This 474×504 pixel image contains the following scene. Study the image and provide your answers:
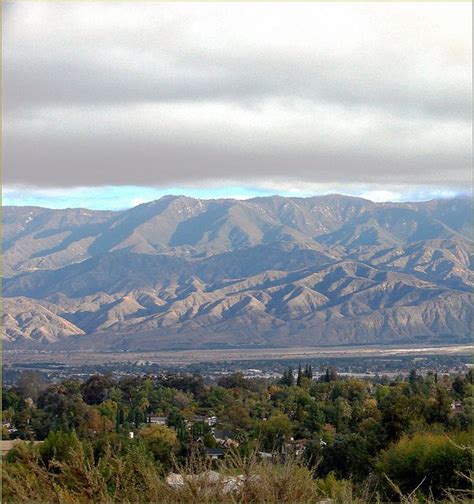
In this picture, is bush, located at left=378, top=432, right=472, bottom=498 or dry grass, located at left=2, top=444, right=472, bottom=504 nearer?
dry grass, located at left=2, top=444, right=472, bottom=504

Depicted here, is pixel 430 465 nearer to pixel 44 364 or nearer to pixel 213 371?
pixel 213 371

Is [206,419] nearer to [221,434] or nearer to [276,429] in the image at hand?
[221,434]

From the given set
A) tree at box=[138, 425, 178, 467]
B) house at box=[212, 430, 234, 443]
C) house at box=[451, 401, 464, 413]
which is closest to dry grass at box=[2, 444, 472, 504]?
tree at box=[138, 425, 178, 467]

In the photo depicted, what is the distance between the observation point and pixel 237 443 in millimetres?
36906

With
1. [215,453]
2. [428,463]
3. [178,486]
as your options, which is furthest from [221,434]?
[178,486]

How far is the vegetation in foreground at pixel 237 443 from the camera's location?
1247 cm

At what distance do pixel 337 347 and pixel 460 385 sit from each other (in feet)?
431

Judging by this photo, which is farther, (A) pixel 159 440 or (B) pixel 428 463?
(A) pixel 159 440

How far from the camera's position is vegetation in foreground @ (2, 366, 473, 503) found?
12469mm

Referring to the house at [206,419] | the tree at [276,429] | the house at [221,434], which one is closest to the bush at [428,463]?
the tree at [276,429]

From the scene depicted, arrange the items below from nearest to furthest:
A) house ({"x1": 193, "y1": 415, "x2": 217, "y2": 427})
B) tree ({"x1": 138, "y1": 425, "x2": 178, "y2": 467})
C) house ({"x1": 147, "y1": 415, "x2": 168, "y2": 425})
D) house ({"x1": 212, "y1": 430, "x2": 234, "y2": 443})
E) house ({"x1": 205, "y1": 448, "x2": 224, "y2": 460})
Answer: house ({"x1": 205, "y1": 448, "x2": 224, "y2": 460}), tree ({"x1": 138, "y1": 425, "x2": 178, "y2": 467}), house ({"x1": 212, "y1": 430, "x2": 234, "y2": 443}), house ({"x1": 193, "y1": 415, "x2": 217, "y2": 427}), house ({"x1": 147, "y1": 415, "x2": 168, "y2": 425})

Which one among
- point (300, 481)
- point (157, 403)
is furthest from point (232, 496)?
point (157, 403)

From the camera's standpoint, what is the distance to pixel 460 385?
183ft

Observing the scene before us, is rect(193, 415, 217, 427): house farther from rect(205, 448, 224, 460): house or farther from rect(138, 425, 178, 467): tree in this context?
rect(205, 448, 224, 460): house
